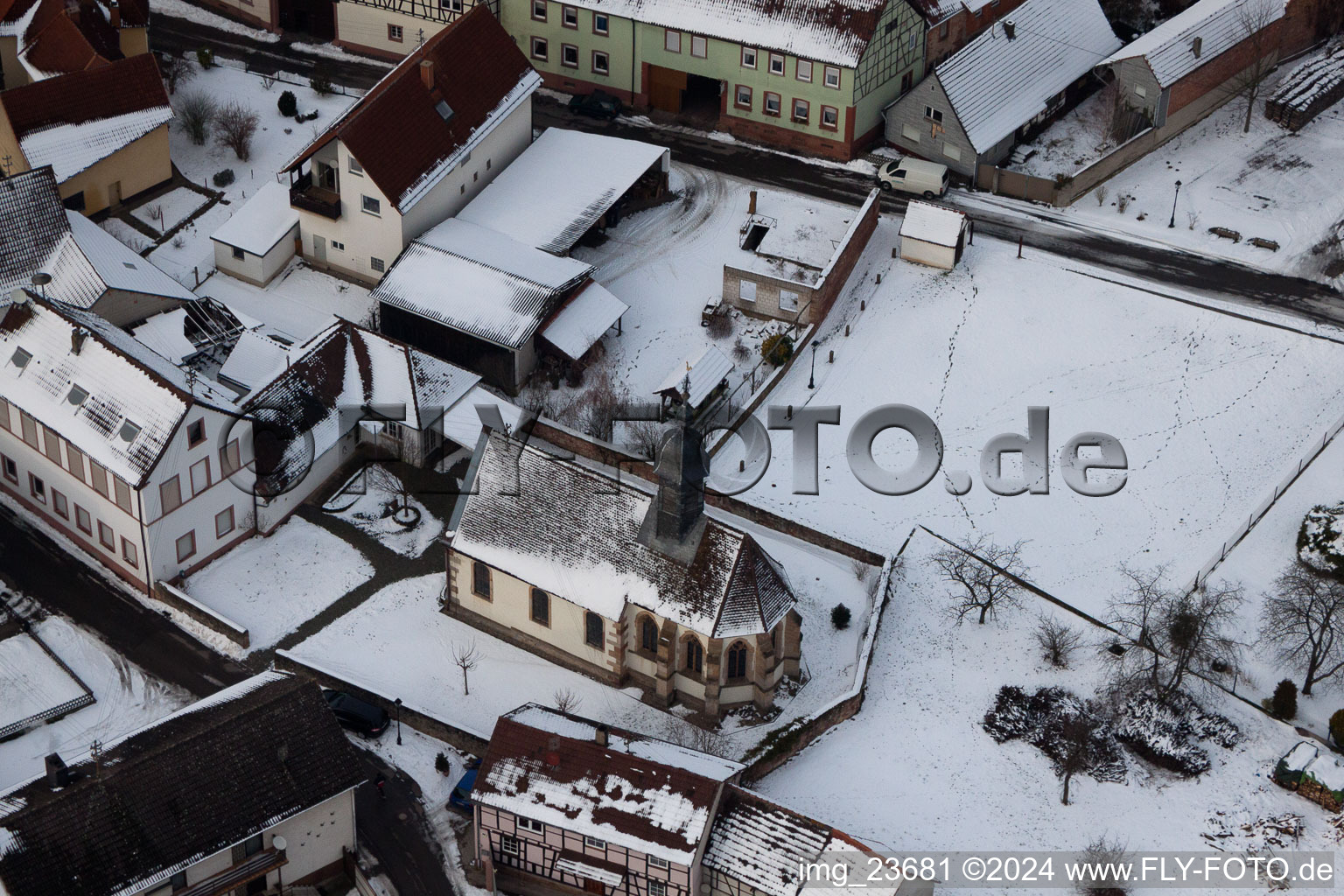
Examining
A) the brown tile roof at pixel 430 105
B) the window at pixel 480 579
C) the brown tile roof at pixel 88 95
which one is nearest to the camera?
the window at pixel 480 579

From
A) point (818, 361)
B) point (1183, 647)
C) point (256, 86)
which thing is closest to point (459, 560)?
point (818, 361)

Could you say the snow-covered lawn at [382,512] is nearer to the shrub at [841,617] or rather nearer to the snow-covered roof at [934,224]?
the shrub at [841,617]

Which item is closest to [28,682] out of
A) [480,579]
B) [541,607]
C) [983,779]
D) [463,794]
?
[480,579]

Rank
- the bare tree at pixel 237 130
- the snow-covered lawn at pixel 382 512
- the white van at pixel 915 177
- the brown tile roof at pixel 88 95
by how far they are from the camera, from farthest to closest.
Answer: the bare tree at pixel 237 130 → the white van at pixel 915 177 → the brown tile roof at pixel 88 95 → the snow-covered lawn at pixel 382 512

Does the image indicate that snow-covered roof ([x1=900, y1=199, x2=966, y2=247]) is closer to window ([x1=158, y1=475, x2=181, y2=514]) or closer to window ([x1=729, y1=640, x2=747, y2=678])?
window ([x1=729, y1=640, x2=747, y2=678])

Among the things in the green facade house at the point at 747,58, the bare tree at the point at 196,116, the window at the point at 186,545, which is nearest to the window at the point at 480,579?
the window at the point at 186,545

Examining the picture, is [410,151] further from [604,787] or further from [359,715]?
[604,787]

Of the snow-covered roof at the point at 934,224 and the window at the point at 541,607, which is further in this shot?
the snow-covered roof at the point at 934,224
